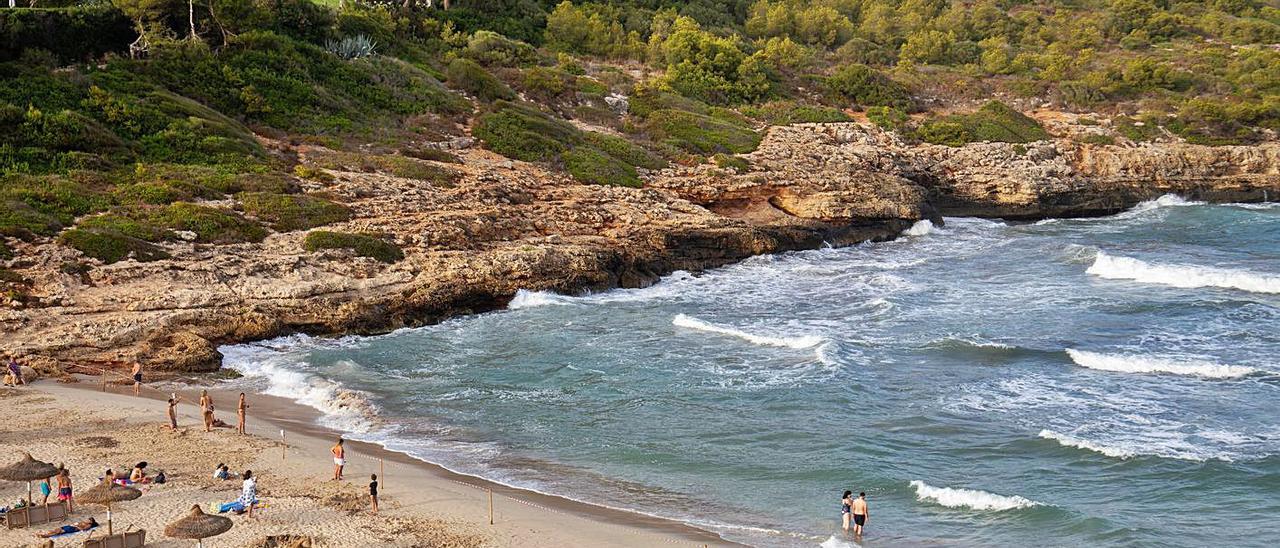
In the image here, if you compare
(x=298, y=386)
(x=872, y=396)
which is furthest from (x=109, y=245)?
(x=872, y=396)

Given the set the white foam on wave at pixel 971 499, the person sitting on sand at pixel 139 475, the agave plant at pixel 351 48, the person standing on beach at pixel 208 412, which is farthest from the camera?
the agave plant at pixel 351 48

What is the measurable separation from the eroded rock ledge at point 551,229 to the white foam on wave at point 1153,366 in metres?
15.6

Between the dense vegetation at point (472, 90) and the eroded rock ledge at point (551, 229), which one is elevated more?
the dense vegetation at point (472, 90)

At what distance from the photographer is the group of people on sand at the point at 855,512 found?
1845cm

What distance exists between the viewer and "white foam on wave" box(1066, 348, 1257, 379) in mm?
26891

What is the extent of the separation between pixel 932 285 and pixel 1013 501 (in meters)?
19.2

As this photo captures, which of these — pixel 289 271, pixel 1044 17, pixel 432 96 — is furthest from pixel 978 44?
pixel 289 271

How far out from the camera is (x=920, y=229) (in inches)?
1890

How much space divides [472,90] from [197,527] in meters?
38.2

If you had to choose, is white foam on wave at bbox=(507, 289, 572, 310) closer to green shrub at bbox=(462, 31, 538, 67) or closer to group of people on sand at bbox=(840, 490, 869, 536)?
group of people on sand at bbox=(840, 490, 869, 536)

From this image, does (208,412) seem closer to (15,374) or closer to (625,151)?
(15,374)

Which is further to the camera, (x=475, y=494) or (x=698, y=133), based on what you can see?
(x=698, y=133)

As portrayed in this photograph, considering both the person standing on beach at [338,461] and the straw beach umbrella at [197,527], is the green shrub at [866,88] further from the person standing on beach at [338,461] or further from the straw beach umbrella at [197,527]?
the straw beach umbrella at [197,527]

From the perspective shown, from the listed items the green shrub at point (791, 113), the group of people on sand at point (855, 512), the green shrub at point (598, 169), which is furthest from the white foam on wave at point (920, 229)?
the group of people on sand at point (855, 512)
